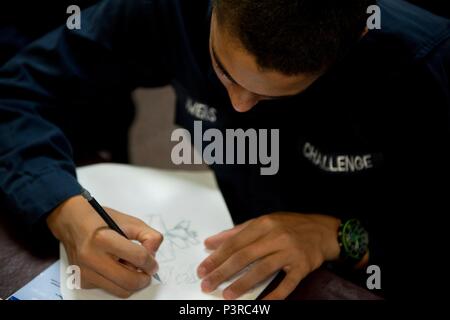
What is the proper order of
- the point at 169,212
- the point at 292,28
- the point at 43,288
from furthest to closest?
the point at 169,212 → the point at 43,288 → the point at 292,28

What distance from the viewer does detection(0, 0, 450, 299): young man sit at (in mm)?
642

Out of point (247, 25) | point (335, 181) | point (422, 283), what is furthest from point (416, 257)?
point (247, 25)

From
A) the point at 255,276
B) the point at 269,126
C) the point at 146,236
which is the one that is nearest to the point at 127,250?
the point at 146,236

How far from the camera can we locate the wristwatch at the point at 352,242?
74 cm

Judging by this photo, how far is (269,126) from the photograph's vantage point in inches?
31.3

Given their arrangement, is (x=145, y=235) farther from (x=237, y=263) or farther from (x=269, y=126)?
(x=269, y=126)

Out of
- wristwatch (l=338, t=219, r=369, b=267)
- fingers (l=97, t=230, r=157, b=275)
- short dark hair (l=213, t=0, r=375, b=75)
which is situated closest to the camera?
short dark hair (l=213, t=0, r=375, b=75)

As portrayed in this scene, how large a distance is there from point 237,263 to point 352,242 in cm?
18

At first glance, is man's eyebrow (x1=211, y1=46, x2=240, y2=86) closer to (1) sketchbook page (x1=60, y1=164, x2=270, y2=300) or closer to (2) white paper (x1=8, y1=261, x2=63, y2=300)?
(1) sketchbook page (x1=60, y1=164, x2=270, y2=300)

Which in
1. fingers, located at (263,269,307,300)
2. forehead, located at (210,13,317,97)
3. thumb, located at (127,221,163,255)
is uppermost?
forehead, located at (210,13,317,97)

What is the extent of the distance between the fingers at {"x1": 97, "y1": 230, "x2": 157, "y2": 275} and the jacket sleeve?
0.09m

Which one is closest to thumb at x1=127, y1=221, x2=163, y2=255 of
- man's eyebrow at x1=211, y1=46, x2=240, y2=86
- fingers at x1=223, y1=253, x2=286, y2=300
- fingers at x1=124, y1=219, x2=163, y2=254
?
fingers at x1=124, y1=219, x2=163, y2=254

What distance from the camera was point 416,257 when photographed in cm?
77
